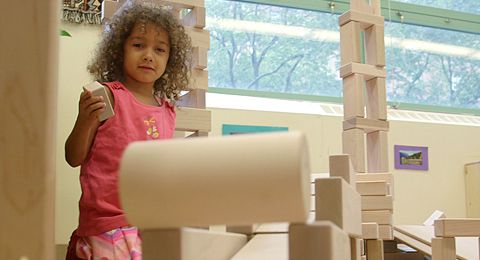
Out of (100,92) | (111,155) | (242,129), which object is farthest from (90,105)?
(242,129)

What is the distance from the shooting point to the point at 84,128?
48.9 inches

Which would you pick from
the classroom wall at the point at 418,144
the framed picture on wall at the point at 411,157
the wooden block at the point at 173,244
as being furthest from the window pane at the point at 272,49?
the wooden block at the point at 173,244

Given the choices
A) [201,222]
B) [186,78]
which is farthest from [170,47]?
[201,222]

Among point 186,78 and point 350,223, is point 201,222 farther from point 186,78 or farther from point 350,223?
point 186,78

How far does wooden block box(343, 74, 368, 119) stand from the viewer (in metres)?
1.96

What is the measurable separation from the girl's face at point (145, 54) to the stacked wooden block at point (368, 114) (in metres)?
0.73

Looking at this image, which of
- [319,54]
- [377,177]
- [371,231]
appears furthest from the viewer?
[319,54]

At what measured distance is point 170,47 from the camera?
1.53 m

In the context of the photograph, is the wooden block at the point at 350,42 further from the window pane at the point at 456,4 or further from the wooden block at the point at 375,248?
the window pane at the point at 456,4

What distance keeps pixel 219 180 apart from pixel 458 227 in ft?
3.20

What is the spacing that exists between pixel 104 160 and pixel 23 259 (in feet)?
2.53

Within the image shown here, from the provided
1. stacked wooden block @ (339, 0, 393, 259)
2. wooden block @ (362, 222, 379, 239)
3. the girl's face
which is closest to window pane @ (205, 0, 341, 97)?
stacked wooden block @ (339, 0, 393, 259)

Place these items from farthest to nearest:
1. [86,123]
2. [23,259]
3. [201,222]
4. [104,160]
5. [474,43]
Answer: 1. [474,43]
2. [104,160]
3. [86,123]
4. [23,259]
5. [201,222]

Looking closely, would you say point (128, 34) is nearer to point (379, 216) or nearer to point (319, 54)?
point (379, 216)
